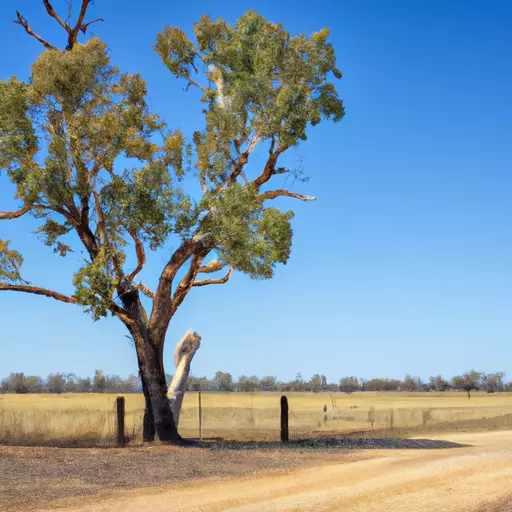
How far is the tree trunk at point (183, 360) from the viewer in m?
27.8

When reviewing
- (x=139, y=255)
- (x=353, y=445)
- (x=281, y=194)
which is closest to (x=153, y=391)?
(x=139, y=255)

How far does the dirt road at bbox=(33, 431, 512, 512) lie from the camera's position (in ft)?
38.5

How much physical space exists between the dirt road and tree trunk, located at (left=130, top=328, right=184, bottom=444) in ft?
25.3

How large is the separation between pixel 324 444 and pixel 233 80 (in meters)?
12.0

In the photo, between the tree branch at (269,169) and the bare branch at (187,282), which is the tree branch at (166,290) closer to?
the bare branch at (187,282)

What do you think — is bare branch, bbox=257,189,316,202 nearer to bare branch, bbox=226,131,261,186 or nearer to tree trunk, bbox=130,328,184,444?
bare branch, bbox=226,131,261,186

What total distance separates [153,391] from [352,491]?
11748mm

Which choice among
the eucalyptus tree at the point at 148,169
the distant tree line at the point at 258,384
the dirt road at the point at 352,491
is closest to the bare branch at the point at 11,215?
the eucalyptus tree at the point at 148,169

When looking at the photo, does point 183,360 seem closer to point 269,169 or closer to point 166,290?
point 166,290

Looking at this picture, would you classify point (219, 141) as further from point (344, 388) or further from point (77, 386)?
point (344, 388)

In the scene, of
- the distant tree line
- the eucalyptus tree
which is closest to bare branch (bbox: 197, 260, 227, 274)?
the eucalyptus tree

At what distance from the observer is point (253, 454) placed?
19.6m

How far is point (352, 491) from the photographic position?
43.1 ft

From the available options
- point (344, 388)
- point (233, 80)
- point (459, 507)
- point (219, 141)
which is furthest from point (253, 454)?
point (344, 388)
